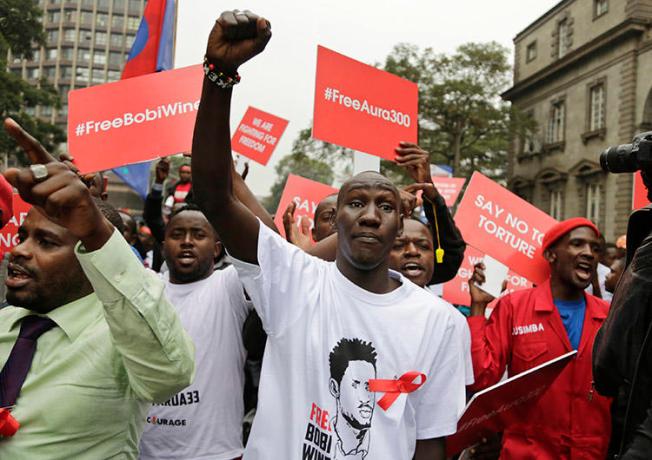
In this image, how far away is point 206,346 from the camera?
118 inches

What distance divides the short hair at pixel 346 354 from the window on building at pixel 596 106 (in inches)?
1137

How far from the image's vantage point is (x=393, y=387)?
7.07ft

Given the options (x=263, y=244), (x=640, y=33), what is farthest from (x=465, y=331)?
(x=640, y=33)

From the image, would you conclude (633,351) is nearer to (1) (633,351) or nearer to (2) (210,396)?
(1) (633,351)

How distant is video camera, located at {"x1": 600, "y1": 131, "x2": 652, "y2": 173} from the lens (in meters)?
1.86

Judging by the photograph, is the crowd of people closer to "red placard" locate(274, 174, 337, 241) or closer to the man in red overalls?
the man in red overalls

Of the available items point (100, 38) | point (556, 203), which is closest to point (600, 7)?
point (556, 203)

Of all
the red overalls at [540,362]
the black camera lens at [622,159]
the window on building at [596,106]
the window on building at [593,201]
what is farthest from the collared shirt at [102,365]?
the window on building at [596,106]

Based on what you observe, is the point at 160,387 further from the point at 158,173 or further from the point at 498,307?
the point at 158,173

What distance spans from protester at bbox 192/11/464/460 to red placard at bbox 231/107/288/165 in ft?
14.8

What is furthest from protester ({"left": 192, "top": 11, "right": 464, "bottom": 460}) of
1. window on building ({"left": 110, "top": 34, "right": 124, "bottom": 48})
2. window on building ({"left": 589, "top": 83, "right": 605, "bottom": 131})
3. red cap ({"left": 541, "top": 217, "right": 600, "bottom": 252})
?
window on building ({"left": 110, "top": 34, "right": 124, "bottom": 48})

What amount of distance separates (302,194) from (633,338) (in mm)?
3495

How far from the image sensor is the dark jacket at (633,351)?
174 cm

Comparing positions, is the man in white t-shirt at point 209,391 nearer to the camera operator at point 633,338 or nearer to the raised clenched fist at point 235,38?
the raised clenched fist at point 235,38
